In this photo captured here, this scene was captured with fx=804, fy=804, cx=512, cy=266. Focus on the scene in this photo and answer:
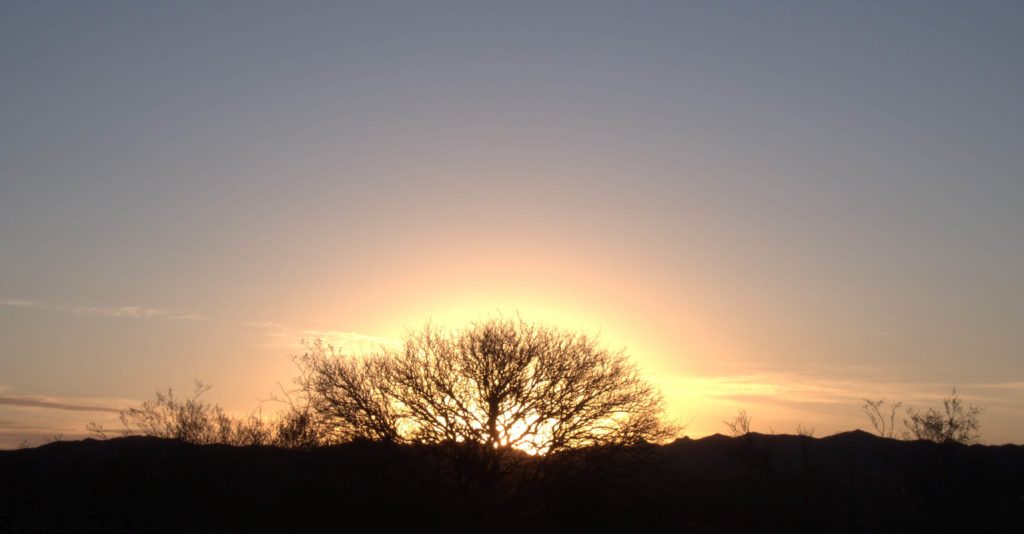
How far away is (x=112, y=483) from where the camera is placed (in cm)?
3089

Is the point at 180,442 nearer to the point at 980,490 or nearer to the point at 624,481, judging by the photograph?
the point at 624,481

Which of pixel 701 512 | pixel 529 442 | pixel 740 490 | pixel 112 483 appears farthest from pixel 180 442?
pixel 740 490

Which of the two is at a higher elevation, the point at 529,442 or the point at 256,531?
the point at 529,442

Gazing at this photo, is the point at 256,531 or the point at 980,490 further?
the point at 980,490

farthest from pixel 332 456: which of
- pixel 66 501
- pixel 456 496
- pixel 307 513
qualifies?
pixel 66 501

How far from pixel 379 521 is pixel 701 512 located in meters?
17.7

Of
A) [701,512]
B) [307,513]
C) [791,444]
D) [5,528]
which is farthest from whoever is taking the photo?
[791,444]

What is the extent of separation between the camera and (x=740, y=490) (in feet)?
142

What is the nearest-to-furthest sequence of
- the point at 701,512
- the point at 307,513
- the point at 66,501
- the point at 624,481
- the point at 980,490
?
the point at 307,513 → the point at 66,501 → the point at 624,481 → the point at 701,512 → the point at 980,490

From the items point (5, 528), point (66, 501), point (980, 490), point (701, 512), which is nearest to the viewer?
point (5, 528)

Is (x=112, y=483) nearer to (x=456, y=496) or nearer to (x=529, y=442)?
(x=456, y=496)

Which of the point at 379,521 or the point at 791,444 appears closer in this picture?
the point at 379,521

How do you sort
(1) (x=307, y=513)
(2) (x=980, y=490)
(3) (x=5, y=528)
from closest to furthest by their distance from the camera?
(3) (x=5, y=528)
(1) (x=307, y=513)
(2) (x=980, y=490)

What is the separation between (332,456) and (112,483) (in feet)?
29.2
